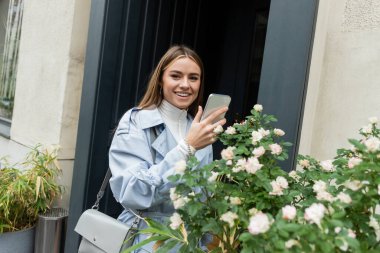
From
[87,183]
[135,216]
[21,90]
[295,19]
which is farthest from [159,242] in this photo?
[21,90]

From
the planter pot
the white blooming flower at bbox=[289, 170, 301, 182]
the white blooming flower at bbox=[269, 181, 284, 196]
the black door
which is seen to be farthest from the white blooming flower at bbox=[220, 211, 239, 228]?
the planter pot

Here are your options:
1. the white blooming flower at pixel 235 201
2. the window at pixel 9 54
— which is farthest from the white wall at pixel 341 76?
the window at pixel 9 54

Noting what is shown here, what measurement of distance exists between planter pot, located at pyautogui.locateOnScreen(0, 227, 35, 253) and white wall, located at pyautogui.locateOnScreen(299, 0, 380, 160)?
91.9 inches

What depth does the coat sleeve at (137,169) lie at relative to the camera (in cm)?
164

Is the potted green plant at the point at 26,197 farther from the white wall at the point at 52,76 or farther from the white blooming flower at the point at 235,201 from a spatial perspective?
the white blooming flower at the point at 235,201

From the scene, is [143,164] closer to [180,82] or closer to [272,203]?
[180,82]

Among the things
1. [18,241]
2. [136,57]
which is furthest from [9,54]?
[18,241]

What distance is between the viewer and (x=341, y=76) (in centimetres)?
185

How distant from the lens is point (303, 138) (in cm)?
187

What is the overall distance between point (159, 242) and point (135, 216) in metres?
0.66

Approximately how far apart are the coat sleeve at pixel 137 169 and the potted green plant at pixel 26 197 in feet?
4.90

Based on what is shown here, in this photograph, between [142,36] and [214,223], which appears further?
[142,36]

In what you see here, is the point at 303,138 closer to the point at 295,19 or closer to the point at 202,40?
the point at 295,19

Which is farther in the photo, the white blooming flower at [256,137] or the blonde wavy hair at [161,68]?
the blonde wavy hair at [161,68]
